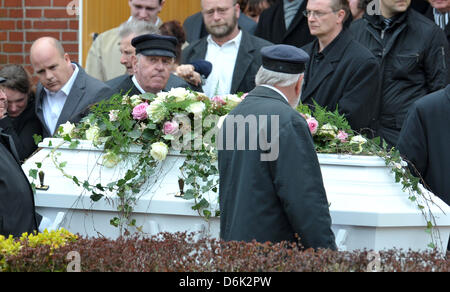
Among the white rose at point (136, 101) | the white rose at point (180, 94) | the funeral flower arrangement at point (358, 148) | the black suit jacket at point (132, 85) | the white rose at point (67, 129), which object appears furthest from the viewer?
the black suit jacket at point (132, 85)

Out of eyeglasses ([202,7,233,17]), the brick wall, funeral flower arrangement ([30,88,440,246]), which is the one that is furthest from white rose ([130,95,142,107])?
the brick wall

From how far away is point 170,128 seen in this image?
4.72 m

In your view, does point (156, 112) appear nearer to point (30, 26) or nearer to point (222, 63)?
point (222, 63)

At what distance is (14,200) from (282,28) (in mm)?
3610

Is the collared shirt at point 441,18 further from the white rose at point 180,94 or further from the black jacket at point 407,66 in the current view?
the white rose at point 180,94

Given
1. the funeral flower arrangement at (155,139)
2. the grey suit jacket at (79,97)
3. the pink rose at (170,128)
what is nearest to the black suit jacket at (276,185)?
the funeral flower arrangement at (155,139)

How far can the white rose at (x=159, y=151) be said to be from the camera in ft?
15.3

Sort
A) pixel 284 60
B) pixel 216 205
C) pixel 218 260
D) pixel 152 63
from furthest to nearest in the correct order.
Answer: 1. pixel 152 63
2. pixel 216 205
3. pixel 284 60
4. pixel 218 260

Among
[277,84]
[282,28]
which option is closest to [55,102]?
[282,28]

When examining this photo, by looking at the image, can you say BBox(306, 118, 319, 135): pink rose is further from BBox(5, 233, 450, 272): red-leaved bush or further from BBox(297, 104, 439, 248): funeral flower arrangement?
BBox(5, 233, 450, 272): red-leaved bush

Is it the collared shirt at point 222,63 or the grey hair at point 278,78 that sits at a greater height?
the grey hair at point 278,78

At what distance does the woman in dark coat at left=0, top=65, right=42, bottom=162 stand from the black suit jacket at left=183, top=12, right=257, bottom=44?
1.87 m

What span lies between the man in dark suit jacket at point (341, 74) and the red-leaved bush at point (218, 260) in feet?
8.09
